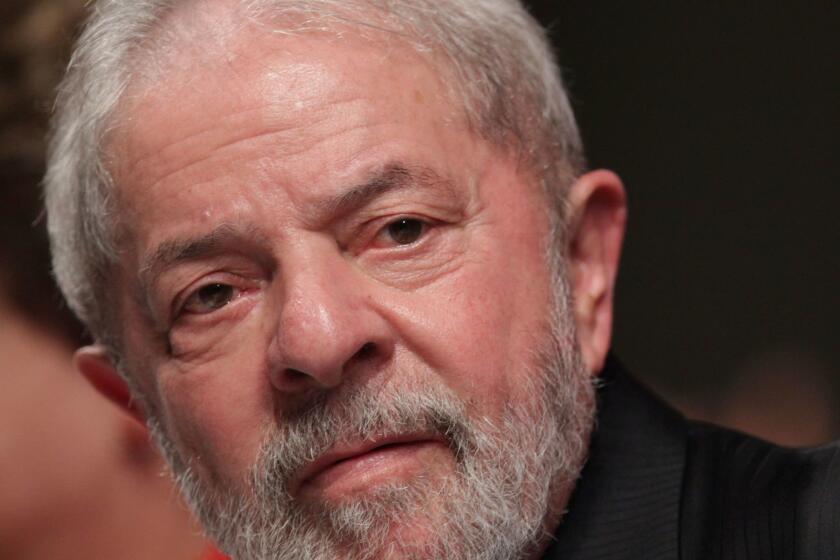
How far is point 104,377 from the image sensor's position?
271cm

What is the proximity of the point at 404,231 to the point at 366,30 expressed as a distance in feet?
1.17

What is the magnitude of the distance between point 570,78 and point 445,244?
87.2 inches

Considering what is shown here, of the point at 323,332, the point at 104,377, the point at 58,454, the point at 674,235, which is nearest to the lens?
the point at 323,332

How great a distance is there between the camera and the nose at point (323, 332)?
6.43 feet

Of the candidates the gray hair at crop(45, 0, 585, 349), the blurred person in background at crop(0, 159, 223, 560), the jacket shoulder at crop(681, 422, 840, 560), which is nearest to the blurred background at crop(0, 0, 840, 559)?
the blurred person in background at crop(0, 159, 223, 560)

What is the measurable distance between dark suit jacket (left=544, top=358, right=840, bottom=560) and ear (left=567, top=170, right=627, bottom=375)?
0.32ft

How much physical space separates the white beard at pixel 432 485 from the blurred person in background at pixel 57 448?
116cm

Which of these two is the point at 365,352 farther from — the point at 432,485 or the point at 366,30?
the point at 366,30

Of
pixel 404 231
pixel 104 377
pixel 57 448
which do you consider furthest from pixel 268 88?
pixel 57 448

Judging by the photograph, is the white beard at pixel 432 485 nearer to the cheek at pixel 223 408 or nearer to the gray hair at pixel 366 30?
the cheek at pixel 223 408

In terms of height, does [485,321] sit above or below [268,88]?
below

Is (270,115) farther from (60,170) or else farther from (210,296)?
(60,170)

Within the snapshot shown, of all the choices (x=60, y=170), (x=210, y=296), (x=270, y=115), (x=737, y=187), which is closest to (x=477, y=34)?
(x=270, y=115)

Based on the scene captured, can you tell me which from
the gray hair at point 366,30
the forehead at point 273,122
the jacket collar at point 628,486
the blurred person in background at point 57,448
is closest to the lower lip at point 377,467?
the jacket collar at point 628,486
